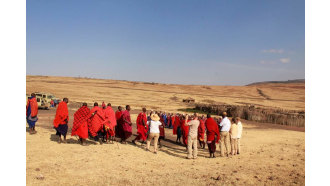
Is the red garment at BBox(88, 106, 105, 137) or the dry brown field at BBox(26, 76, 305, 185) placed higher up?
the red garment at BBox(88, 106, 105, 137)

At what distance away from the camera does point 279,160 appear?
9.66m

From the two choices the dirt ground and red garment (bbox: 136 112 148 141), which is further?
red garment (bbox: 136 112 148 141)

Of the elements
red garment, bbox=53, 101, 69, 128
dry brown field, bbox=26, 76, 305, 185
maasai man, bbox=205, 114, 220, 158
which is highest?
red garment, bbox=53, 101, 69, 128

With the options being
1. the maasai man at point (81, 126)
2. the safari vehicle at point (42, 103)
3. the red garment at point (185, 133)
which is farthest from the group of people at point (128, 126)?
the safari vehicle at point (42, 103)

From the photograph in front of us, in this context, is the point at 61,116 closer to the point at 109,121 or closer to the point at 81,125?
the point at 81,125

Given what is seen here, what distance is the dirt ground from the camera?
22.0ft

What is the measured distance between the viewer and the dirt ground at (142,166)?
671 centimetres

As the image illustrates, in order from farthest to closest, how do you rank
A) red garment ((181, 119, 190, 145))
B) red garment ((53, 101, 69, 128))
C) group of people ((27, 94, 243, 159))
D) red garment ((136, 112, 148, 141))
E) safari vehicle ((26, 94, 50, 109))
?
1. safari vehicle ((26, 94, 50, 109))
2. red garment ((181, 119, 190, 145))
3. red garment ((136, 112, 148, 141))
4. red garment ((53, 101, 69, 128))
5. group of people ((27, 94, 243, 159))

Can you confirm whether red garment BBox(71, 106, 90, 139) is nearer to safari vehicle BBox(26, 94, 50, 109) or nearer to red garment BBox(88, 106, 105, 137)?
red garment BBox(88, 106, 105, 137)

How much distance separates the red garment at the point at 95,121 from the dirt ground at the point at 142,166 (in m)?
0.60

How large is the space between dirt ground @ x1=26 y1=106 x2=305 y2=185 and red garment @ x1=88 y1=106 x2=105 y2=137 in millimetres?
598

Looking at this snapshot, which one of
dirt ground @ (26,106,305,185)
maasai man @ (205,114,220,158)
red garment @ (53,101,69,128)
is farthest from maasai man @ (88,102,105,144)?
maasai man @ (205,114,220,158)

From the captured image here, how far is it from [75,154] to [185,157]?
3.96 m
